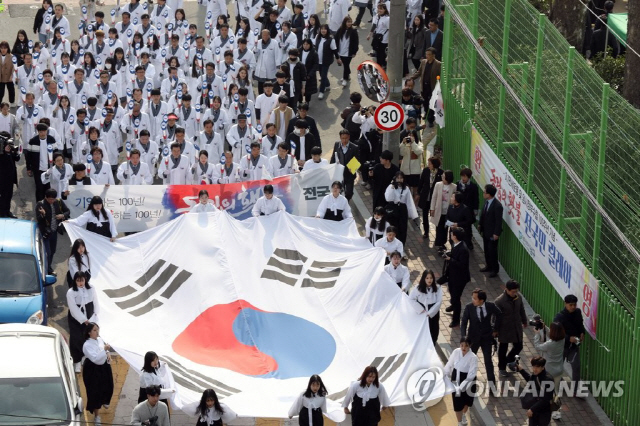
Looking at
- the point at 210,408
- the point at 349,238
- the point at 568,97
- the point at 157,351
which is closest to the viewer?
the point at 210,408

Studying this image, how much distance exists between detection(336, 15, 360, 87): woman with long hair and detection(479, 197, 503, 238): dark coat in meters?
7.83

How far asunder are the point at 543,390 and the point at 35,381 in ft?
19.9

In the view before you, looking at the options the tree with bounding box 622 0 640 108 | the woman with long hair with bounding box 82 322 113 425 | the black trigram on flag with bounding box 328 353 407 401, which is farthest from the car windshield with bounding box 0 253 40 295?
the tree with bounding box 622 0 640 108

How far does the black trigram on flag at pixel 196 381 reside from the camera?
16.1 metres

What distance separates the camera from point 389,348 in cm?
1722

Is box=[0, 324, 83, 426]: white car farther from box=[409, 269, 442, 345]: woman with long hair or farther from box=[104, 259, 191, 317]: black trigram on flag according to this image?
box=[409, 269, 442, 345]: woman with long hair

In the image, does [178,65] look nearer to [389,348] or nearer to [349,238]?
[349,238]

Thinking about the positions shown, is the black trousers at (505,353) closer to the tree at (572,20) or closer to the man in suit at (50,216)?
the man in suit at (50,216)

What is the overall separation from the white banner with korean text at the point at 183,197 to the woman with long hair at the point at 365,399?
553 centimetres

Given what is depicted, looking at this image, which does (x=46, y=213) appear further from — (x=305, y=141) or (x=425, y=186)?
(x=425, y=186)

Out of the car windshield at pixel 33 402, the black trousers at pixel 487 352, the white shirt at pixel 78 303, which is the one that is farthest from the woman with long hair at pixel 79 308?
the black trousers at pixel 487 352

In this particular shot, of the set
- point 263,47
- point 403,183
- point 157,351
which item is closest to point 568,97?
point 403,183

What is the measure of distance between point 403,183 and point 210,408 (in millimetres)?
6262

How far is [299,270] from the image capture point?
19047 mm
